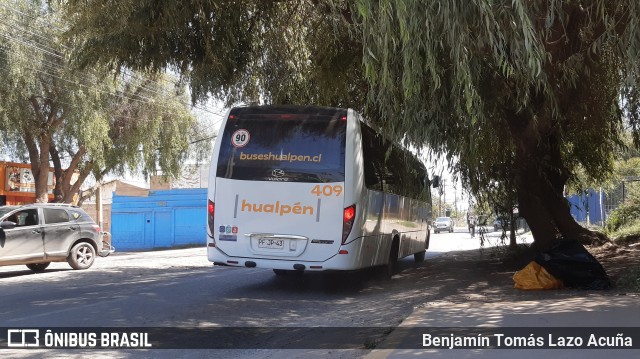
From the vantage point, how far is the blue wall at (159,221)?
106 ft

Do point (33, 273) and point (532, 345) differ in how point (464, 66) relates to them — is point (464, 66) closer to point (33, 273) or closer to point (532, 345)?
point (532, 345)

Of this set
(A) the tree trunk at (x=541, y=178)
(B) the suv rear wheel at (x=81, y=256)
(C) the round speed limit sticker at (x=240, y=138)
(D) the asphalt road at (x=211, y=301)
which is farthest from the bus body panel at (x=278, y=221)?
(B) the suv rear wheel at (x=81, y=256)

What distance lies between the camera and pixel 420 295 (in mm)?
10148

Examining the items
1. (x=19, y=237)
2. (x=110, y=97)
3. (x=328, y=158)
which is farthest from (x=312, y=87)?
(x=110, y=97)

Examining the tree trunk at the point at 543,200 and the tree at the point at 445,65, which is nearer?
the tree at the point at 445,65

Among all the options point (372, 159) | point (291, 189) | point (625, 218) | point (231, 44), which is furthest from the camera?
point (625, 218)

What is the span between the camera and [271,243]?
9617 mm

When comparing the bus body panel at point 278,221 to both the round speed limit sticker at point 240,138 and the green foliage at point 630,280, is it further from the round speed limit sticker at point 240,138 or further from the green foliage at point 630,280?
the green foliage at point 630,280

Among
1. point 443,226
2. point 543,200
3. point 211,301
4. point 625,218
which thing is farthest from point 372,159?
point 443,226

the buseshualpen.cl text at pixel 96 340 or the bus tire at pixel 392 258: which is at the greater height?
the bus tire at pixel 392 258

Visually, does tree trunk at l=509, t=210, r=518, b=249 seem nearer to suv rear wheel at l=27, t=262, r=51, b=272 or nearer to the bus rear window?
the bus rear window

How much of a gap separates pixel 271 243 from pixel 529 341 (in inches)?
185

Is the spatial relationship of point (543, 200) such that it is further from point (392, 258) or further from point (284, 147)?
point (284, 147)

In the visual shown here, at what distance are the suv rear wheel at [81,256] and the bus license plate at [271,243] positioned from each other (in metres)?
7.32
